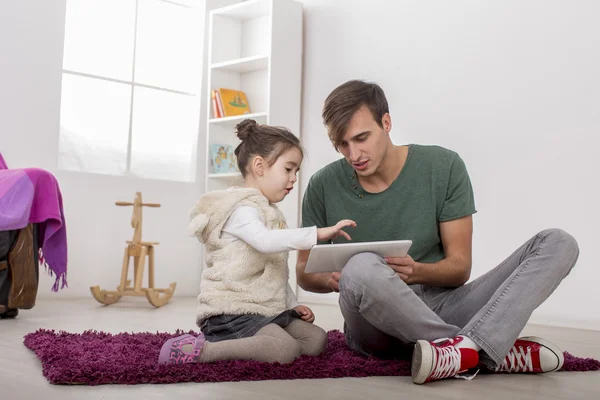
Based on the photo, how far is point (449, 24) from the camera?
4129mm

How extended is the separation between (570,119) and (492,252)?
0.81 m

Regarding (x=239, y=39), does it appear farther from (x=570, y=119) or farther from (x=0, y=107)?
(x=570, y=119)

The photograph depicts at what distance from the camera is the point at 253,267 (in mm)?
1919

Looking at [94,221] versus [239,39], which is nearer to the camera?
[94,221]

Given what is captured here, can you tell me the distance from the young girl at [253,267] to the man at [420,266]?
0.13 metres

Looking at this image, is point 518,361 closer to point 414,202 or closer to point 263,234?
point 414,202

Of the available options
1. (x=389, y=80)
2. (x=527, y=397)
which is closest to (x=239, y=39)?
(x=389, y=80)

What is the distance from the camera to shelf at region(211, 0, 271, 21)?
507 cm

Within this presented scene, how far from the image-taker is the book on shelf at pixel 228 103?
5.08 meters

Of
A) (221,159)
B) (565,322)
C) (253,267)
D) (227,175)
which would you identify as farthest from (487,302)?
(221,159)

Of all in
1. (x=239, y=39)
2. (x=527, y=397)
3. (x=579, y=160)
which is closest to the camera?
(x=527, y=397)

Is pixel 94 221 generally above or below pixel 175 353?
above

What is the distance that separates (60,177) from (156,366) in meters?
3.09

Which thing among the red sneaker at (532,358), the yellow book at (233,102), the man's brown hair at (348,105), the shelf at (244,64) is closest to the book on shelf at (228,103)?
the yellow book at (233,102)
